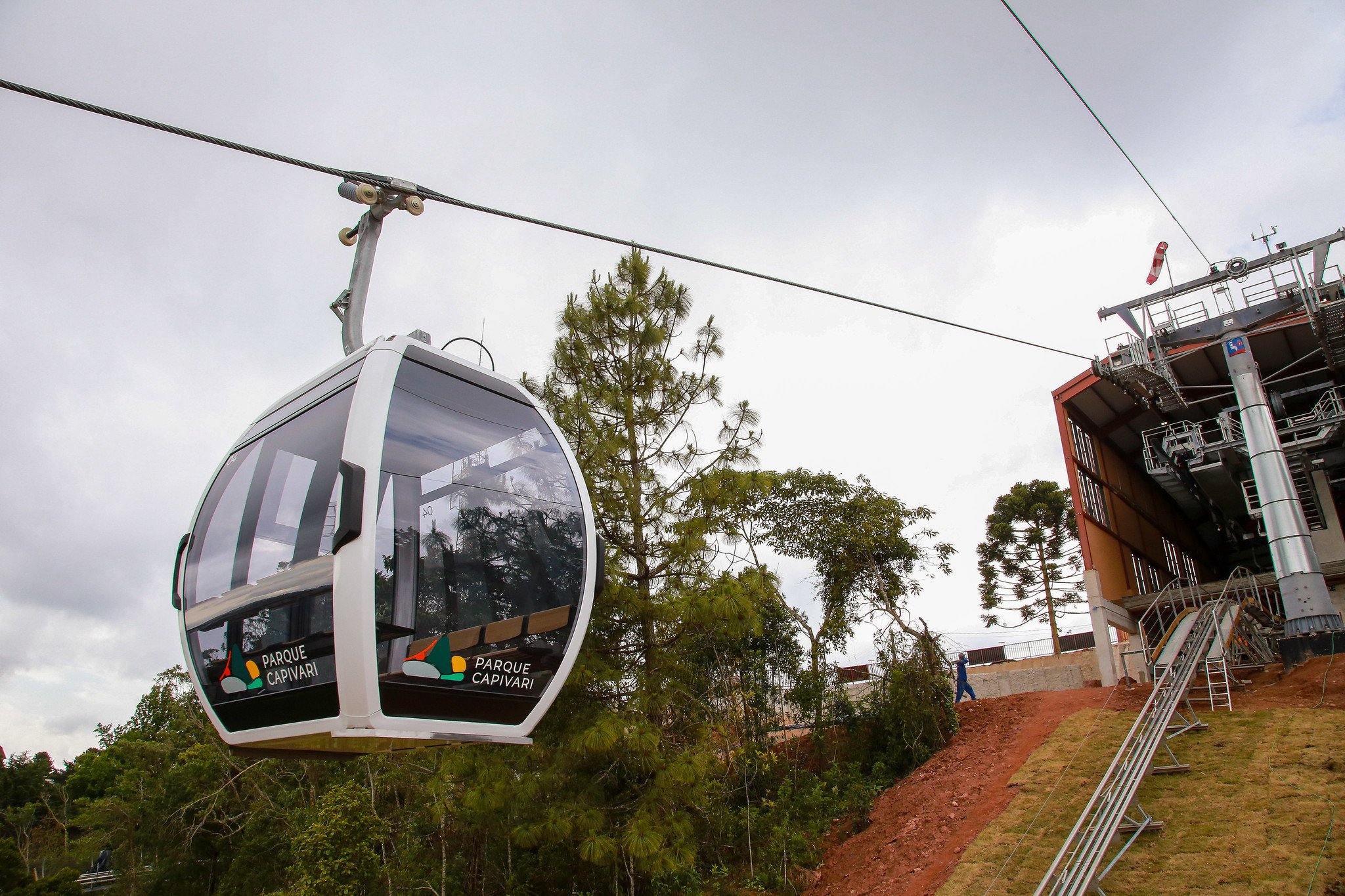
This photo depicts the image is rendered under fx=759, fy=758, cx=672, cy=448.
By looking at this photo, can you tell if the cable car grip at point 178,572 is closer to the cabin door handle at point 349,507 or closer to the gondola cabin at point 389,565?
the gondola cabin at point 389,565

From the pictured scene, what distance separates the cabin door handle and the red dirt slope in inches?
322

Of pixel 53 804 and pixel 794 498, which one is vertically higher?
pixel 794 498

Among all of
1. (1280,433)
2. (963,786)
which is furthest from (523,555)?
(1280,433)

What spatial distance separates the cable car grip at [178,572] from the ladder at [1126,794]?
686cm

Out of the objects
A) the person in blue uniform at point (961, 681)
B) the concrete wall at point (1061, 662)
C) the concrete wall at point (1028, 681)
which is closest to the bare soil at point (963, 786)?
the person in blue uniform at point (961, 681)

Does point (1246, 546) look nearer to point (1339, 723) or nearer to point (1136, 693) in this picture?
point (1136, 693)

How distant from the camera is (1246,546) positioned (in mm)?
29234

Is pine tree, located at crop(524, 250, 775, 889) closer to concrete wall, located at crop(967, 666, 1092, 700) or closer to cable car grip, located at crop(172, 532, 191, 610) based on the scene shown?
cable car grip, located at crop(172, 532, 191, 610)

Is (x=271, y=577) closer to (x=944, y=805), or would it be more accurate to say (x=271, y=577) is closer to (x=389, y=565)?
(x=389, y=565)

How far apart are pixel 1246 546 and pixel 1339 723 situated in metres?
24.1

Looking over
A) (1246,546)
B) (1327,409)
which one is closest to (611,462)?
(1327,409)

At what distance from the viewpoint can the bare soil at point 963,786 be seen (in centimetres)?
976

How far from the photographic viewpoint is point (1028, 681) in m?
20.0

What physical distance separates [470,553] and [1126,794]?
7516 mm
